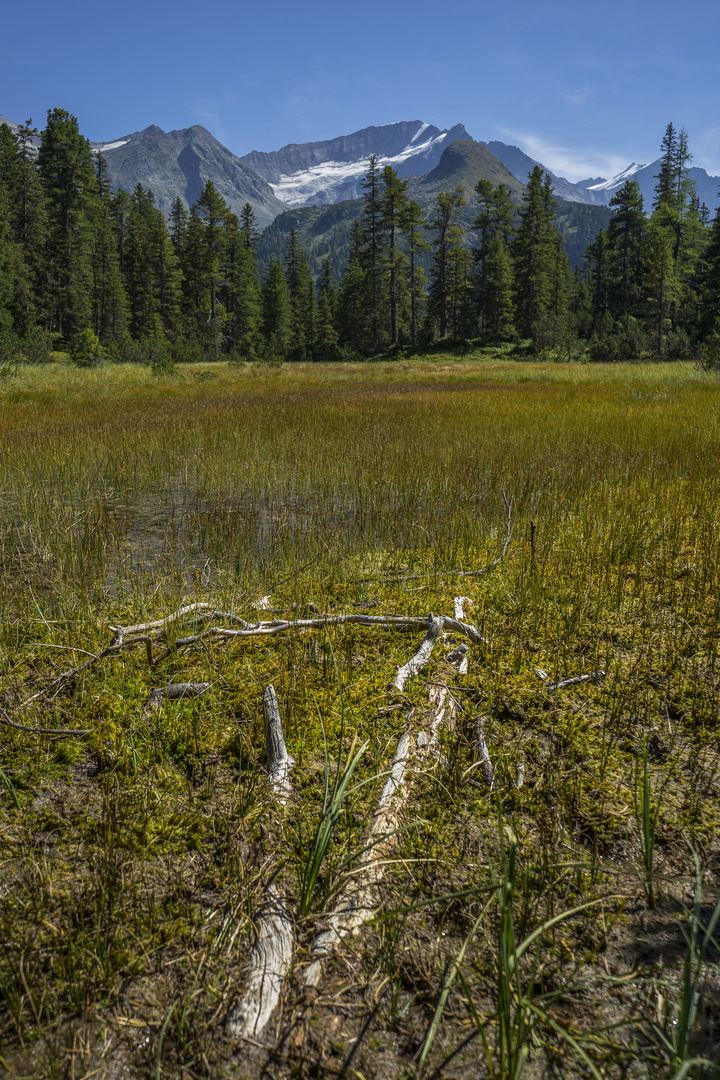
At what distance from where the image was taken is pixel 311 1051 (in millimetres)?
1347

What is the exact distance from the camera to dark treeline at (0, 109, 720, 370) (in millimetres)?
39688

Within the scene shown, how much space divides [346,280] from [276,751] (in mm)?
62308

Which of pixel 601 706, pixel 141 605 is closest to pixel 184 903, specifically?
pixel 601 706

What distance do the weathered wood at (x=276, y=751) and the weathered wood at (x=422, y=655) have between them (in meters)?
0.63

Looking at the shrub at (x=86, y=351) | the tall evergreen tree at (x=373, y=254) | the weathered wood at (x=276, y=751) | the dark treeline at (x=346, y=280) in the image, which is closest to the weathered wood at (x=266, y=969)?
the weathered wood at (x=276, y=751)

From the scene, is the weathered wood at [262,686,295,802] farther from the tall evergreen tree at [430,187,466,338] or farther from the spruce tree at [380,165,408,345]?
the spruce tree at [380,165,408,345]

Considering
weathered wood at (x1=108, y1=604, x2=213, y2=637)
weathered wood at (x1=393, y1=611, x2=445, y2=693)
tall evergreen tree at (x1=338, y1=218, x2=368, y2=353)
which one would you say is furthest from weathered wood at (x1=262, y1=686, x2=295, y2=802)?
tall evergreen tree at (x1=338, y1=218, x2=368, y2=353)

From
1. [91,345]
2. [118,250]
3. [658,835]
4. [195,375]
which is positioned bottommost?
[658,835]

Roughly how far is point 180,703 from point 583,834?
5.99ft

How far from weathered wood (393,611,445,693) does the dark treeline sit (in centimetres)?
3177

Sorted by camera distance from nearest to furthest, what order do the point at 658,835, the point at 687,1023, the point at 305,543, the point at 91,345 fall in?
the point at 687,1023
the point at 658,835
the point at 305,543
the point at 91,345

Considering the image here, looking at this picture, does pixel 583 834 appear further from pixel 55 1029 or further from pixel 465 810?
pixel 55 1029

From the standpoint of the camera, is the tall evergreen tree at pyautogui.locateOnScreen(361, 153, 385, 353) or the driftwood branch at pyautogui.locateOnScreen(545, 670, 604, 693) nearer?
the driftwood branch at pyautogui.locateOnScreen(545, 670, 604, 693)

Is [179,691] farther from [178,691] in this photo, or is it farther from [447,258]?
[447,258]
